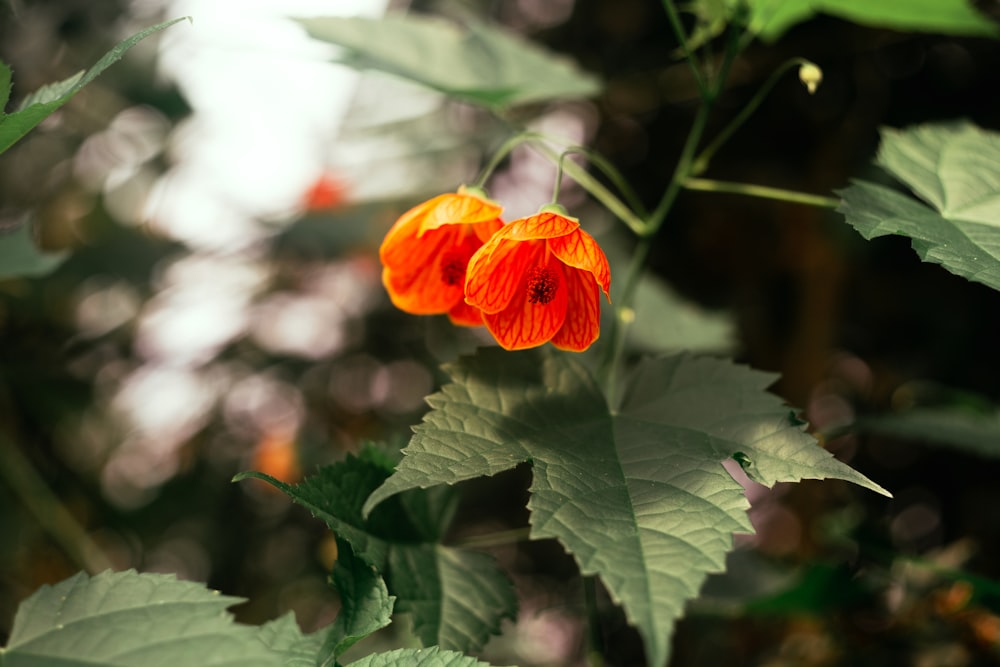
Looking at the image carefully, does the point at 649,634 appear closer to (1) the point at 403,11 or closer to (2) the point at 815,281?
(2) the point at 815,281

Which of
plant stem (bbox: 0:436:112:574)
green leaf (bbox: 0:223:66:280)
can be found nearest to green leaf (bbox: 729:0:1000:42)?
green leaf (bbox: 0:223:66:280)

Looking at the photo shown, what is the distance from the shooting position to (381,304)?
2473mm

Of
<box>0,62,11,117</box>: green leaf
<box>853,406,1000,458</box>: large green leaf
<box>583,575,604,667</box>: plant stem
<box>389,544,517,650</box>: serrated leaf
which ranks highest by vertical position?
<box>0,62,11,117</box>: green leaf

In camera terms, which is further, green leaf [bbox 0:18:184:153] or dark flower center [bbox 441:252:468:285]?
dark flower center [bbox 441:252:468:285]

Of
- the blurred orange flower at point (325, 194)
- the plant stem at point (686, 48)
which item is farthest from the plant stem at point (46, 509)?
the plant stem at point (686, 48)

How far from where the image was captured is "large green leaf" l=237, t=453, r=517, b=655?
734 mm

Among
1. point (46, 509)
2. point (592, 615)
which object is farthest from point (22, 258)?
point (46, 509)

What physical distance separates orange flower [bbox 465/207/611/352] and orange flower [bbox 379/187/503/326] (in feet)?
0.26

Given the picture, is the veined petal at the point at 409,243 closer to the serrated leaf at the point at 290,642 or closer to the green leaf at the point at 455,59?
the green leaf at the point at 455,59

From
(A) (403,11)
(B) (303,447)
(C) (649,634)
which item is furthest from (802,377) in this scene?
(C) (649,634)

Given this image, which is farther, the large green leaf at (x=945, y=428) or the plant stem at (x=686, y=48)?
the large green leaf at (x=945, y=428)

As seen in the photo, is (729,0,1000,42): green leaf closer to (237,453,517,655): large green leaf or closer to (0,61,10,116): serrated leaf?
(237,453,517,655): large green leaf

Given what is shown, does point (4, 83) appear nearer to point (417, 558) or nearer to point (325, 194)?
point (417, 558)

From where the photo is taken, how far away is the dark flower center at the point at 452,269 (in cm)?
92
